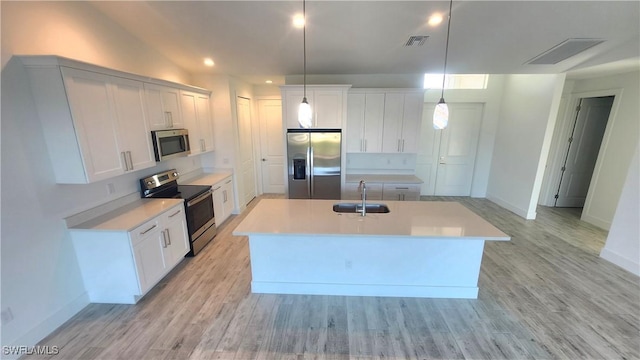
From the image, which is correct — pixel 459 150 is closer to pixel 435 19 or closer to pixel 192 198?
pixel 435 19

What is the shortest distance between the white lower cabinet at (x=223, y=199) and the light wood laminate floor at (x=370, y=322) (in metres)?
1.21

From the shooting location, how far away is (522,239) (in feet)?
13.1

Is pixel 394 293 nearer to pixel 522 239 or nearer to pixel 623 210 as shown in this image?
pixel 522 239

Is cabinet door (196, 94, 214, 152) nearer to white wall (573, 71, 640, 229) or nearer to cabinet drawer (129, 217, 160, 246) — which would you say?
cabinet drawer (129, 217, 160, 246)

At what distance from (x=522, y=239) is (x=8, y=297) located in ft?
20.3

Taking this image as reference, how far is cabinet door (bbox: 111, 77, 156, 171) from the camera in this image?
102 inches

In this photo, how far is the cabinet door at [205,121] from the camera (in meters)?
4.12

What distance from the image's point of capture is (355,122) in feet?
15.5

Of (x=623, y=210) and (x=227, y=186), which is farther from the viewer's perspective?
(x=227, y=186)

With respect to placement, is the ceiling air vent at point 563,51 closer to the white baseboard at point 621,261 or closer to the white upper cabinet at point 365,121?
the white upper cabinet at point 365,121

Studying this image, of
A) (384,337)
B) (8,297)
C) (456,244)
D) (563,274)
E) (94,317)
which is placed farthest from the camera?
(563,274)

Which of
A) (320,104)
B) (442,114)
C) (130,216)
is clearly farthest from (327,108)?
(130,216)

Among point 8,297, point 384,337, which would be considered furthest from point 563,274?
point 8,297

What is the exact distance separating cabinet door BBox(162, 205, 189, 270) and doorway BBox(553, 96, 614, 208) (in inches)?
297
